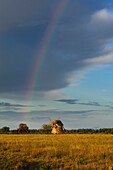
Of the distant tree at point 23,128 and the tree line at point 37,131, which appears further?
the distant tree at point 23,128

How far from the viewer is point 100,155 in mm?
20297

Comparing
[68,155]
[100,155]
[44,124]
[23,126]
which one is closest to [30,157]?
[68,155]

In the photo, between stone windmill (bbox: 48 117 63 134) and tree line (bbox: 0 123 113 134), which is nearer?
tree line (bbox: 0 123 113 134)

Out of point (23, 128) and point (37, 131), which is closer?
point (37, 131)

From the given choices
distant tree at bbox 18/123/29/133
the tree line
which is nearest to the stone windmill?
the tree line

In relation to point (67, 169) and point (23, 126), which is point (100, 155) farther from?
point (23, 126)

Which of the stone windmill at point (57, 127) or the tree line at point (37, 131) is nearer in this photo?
the tree line at point (37, 131)

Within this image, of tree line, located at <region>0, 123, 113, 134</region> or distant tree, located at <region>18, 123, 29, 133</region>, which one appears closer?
tree line, located at <region>0, 123, 113, 134</region>

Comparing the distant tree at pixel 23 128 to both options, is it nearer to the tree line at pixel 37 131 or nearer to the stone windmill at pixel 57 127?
the tree line at pixel 37 131

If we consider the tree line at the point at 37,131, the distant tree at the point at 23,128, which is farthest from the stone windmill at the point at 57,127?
the distant tree at the point at 23,128

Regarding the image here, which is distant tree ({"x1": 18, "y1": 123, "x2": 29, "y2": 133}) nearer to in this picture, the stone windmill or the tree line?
the tree line

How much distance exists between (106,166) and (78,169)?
7.36 ft

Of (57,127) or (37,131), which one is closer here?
(37,131)

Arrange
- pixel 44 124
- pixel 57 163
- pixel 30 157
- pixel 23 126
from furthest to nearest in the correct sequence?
pixel 44 124
pixel 23 126
pixel 30 157
pixel 57 163
